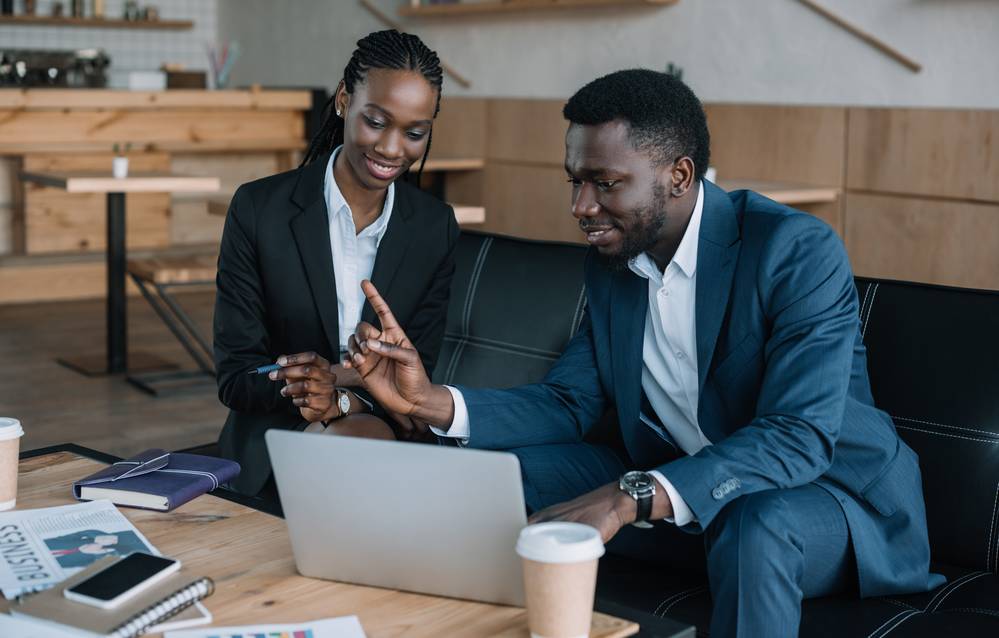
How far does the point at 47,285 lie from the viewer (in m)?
6.34

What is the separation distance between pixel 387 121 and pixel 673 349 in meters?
0.65

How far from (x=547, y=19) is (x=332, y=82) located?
79.4 inches

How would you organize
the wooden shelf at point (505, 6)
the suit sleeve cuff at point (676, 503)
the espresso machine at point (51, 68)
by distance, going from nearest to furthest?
the suit sleeve cuff at point (676, 503) < the wooden shelf at point (505, 6) < the espresso machine at point (51, 68)

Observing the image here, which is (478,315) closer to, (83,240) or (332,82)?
(83,240)

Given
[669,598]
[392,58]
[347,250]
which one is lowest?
[669,598]

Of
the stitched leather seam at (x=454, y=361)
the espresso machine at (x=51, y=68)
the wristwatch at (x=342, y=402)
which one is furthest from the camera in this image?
the espresso machine at (x=51, y=68)

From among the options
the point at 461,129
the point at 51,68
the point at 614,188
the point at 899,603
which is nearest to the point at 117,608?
the point at 614,188

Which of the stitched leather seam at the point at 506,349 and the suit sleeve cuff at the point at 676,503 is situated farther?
the stitched leather seam at the point at 506,349

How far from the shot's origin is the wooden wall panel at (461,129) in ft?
20.2

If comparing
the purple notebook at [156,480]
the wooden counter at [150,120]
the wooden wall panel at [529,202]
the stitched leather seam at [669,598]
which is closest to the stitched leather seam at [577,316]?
the stitched leather seam at [669,598]

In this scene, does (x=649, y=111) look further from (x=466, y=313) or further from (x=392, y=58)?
(x=466, y=313)

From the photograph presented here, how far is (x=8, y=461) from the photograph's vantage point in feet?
5.30

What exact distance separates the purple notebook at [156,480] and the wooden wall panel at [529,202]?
12.5ft

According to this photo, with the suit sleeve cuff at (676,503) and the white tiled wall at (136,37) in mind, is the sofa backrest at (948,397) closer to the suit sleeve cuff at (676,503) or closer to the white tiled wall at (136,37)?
the suit sleeve cuff at (676,503)
